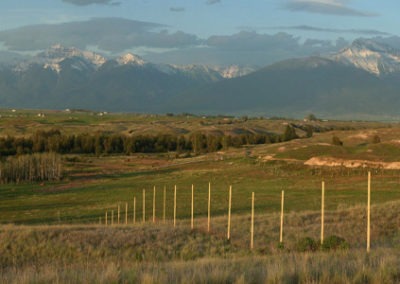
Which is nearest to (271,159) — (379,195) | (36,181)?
(36,181)

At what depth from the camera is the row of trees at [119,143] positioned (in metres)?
110

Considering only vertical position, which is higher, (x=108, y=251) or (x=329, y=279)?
(x=329, y=279)

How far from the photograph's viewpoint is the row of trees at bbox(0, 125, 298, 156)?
110 metres

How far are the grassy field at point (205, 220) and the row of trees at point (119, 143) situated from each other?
402 inches

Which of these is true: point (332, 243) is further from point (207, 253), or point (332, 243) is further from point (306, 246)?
point (207, 253)

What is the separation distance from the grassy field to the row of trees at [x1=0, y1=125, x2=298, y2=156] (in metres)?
10.2

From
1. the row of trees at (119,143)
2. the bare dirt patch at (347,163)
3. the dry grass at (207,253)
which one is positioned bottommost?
the row of trees at (119,143)

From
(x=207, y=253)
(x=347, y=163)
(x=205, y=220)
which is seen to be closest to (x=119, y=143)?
(x=347, y=163)

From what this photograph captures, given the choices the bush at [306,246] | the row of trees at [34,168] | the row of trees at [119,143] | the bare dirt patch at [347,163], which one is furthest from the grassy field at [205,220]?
the row of trees at [119,143]

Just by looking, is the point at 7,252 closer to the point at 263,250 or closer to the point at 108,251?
the point at 108,251

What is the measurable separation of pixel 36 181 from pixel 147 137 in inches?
A: 1730

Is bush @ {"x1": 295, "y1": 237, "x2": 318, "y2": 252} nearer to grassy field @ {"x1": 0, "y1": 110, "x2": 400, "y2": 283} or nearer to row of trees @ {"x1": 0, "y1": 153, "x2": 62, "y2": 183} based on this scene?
grassy field @ {"x1": 0, "y1": 110, "x2": 400, "y2": 283}

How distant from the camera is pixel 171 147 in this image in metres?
122

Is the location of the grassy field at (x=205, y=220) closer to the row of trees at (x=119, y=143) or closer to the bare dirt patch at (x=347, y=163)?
the bare dirt patch at (x=347, y=163)
